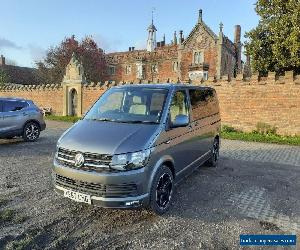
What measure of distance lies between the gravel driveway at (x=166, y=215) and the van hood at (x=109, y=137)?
1.24 m

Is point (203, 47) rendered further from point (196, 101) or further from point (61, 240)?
point (61, 240)

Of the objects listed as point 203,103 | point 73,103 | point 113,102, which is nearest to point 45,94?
point 73,103

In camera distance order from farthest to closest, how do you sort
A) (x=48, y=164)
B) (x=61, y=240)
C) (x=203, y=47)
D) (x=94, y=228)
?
(x=203, y=47), (x=48, y=164), (x=94, y=228), (x=61, y=240)

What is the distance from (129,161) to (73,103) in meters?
23.5

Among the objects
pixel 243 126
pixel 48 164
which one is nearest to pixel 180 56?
pixel 243 126

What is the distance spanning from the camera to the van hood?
14.2ft

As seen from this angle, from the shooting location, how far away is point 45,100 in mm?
29000

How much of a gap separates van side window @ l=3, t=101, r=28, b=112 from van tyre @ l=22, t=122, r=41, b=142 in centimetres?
76

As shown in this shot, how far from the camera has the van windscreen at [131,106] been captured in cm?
520

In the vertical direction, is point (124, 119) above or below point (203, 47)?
below

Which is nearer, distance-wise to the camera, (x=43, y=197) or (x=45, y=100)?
(x=43, y=197)

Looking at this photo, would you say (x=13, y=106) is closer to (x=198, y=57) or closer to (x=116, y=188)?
(x=116, y=188)

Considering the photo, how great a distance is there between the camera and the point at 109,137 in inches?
178

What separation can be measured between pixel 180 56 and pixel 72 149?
1514 inches
